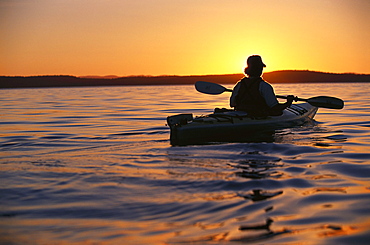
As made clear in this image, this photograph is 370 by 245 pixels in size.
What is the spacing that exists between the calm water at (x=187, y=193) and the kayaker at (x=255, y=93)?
31.2 inches

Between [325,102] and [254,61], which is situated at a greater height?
[254,61]

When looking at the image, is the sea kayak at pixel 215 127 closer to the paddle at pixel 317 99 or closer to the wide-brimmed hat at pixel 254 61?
the wide-brimmed hat at pixel 254 61

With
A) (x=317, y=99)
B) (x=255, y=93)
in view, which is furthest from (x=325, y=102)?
(x=255, y=93)

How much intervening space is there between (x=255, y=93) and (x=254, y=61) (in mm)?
650

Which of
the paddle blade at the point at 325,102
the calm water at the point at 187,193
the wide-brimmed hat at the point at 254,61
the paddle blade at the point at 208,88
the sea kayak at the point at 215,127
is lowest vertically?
the calm water at the point at 187,193

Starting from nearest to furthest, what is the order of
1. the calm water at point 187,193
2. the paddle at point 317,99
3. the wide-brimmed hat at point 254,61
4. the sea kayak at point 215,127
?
1. the calm water at point 187,193
2. the sea kayak at point 215,127
3. the wide-brimmed hat at point 254,61
4. the paddle at point 317,99

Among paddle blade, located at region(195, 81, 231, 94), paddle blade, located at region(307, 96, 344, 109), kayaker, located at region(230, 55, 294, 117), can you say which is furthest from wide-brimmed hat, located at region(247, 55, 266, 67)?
paddle blade, located at region(307, 96, 344, 109)

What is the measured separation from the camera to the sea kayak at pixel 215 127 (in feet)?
25.5

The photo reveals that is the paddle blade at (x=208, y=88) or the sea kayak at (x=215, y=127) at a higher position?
the paddle blade at (x=208, y=88)

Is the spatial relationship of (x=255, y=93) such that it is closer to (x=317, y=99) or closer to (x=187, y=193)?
(x=317, y=99)

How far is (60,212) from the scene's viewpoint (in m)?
3.71

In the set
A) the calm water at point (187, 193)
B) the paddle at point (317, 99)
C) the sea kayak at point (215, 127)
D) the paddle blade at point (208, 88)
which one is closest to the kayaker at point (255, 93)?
the sea kayak at point (215, 127)

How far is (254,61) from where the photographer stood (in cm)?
837

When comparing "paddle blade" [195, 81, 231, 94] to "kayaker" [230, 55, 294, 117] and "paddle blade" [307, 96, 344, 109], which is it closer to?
"kayaker" [230, 55, 294, 117]
